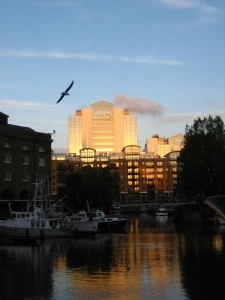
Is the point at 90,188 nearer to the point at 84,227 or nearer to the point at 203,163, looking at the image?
the point at 203,163

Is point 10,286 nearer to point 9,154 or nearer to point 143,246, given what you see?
point 143,246

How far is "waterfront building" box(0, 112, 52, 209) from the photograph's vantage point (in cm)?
8788

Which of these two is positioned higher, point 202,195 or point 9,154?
point 9,154

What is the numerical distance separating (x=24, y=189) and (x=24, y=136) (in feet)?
32.1

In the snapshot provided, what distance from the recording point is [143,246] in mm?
56812

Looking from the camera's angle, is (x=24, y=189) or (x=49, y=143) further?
(x=49, y=143)

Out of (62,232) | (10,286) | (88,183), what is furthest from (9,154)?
(10,286)

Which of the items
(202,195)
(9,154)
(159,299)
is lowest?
(159,299)

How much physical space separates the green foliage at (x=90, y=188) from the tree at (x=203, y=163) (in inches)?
931

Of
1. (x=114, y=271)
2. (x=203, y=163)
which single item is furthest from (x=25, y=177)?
(x=114, y=271)

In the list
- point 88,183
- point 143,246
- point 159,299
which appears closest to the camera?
point 159,299

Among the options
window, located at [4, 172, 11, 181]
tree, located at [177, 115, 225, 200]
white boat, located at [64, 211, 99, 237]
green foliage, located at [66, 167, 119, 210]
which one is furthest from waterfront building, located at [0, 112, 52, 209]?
tree, located at [177, 115, 225, 200]

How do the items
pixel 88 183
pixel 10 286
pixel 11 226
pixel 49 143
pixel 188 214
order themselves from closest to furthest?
pixel 10 286, pixel 11 226, pixel 49 143, pixel 188 214, pixel 88 183

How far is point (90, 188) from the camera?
120812mm
